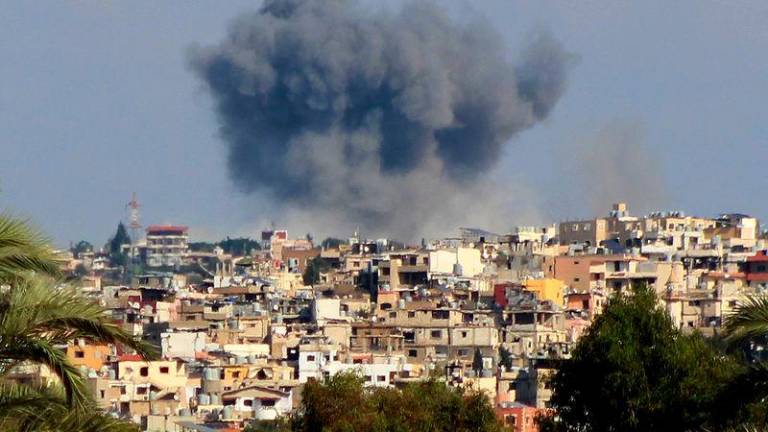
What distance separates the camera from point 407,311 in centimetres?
5925

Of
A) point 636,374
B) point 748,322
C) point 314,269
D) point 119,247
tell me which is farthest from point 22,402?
point 119,247

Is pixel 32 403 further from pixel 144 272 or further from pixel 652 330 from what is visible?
pixel 144 272

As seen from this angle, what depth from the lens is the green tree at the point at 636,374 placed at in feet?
54.3

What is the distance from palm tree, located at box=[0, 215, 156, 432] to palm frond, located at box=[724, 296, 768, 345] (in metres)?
2.34

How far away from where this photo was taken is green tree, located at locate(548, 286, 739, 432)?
54.3 feet

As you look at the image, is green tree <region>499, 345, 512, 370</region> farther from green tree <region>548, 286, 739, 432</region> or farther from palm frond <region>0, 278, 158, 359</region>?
palm frond <region>0, 278, 158, 359</region>

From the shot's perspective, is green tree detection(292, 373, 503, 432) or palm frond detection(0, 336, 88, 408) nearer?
palm frond detection(0, 336, 88, 408)

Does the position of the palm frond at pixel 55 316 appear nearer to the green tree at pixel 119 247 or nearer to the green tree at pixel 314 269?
the green tree at pixel 314 269

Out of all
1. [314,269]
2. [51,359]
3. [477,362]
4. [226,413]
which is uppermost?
[314,269]

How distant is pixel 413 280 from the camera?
73562 millimetres

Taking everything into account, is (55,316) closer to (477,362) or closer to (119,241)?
(477,362)

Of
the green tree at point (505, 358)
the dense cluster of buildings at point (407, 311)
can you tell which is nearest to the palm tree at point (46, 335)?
the dense cluster of buildings at point (407, 311)

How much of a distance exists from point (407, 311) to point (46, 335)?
51.2m

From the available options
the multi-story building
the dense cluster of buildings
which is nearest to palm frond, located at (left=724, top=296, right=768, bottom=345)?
the dense cluster of buildings
